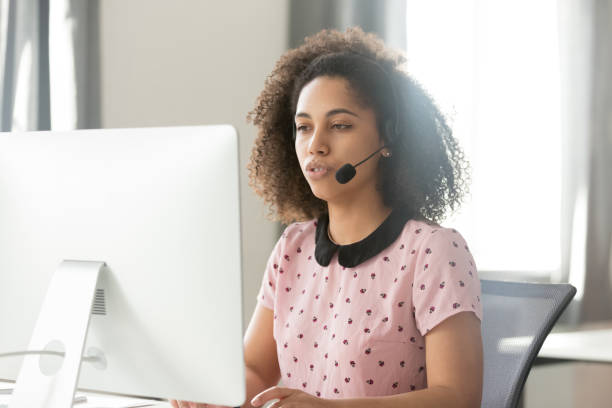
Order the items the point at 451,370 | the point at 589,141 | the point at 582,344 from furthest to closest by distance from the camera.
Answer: the point at 589,141, the point at 582,344, the point at 451,370

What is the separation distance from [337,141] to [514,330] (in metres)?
0.47

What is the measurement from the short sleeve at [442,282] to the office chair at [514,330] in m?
0.16

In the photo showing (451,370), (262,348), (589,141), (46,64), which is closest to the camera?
(451,370)

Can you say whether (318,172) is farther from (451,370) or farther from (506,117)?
(506,117)

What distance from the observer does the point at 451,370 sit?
1.11m

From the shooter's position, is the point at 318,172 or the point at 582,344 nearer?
the point at 318,172

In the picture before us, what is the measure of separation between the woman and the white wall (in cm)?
109

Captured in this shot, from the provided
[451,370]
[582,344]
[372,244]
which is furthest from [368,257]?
[582,344]

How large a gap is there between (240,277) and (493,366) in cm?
65

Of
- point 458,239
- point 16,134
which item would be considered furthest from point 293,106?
point 16,134

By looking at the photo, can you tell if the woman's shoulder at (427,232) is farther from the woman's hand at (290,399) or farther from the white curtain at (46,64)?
the white curtain at (46,64)

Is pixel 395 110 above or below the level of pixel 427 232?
above

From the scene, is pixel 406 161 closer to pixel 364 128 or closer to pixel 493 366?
pixel 364 128

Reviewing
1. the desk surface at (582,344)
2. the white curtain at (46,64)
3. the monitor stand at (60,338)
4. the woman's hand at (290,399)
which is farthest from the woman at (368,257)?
the white curtain at (46,64)
